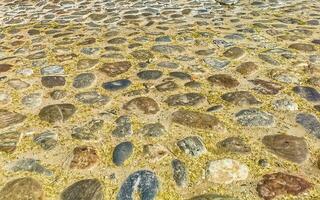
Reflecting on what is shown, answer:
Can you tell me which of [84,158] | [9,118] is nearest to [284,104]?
[84,158]

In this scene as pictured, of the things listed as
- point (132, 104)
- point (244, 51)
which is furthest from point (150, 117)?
point (244, 51)

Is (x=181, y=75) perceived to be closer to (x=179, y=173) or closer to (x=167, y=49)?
(x=167, y=49)

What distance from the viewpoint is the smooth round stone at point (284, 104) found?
394 centimetres

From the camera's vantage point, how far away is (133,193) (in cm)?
283

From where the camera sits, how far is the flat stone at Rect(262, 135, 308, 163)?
320 centimetres

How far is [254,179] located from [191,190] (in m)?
0.50

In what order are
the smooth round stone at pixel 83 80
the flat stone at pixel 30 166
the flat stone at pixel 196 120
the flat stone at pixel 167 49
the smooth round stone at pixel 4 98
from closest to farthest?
the flat stone at pixel 30 166, the flat stone at pixel 196 120, the smooth round stone at pixel 4 98, the smooth round stone at pixel 83 80, the flat stone at pixel 167 49

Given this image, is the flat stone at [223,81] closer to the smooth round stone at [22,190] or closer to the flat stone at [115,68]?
the flat stone at [115,68]

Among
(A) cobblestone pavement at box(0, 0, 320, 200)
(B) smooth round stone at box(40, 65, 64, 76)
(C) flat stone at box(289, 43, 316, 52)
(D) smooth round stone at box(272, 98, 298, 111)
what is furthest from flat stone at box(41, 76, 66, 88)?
(C) flat stone at box(289, 43, 316, 52)

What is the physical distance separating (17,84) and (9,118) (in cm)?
86

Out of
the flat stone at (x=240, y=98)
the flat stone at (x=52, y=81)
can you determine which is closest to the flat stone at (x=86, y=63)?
the flat stone at (x=52, y=81)

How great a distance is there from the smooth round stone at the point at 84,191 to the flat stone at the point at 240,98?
1.79 metres

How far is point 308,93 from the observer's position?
423cm

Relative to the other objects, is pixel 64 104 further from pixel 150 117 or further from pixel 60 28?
pixel 60 28
